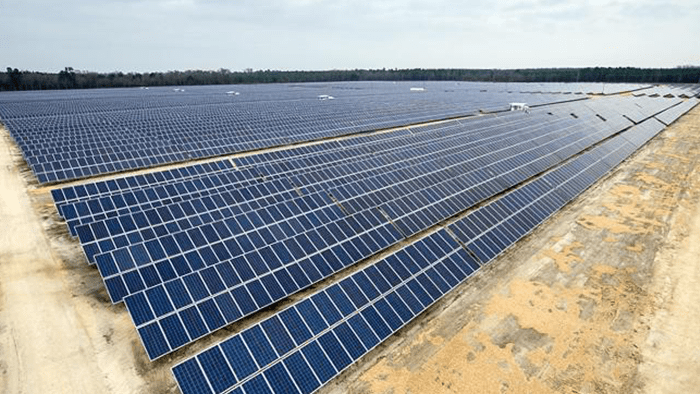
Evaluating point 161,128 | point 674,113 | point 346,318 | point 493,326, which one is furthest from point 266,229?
point 674,113

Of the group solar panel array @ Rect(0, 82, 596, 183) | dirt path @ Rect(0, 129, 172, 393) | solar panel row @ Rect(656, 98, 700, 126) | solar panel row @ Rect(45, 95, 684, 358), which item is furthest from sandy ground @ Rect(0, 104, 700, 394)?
solar panel row @ Rect(656, 98, 700, 126)

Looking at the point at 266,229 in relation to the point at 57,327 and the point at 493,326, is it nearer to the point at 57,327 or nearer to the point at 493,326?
the point at 57,327

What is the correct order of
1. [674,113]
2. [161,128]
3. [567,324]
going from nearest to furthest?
[567,324]
[161,128]
[674,113]

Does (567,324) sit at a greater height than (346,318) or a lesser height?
lesser

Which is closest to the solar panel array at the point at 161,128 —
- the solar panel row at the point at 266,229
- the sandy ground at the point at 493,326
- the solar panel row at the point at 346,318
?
the sandy ground at the point at 493,326

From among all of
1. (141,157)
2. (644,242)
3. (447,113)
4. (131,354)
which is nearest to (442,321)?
(131,354)

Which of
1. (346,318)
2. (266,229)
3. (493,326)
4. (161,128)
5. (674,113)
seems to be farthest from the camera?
(674,113)

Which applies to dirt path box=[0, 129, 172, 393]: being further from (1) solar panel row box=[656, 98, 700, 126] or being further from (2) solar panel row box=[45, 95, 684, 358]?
(1) solar panel row box=[656, 98, 700, 126]
